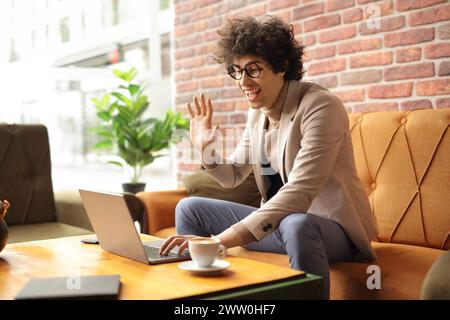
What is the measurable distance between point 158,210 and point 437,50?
1448 mm

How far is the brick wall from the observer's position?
2.52 metres

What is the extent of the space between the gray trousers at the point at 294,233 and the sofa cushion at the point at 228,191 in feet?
1.95

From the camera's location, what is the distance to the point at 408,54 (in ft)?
8.59

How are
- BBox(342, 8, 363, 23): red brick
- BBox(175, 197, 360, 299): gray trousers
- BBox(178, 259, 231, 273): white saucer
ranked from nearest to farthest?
BBox(178, 259, 231, 273): white saucer → BBox(175, 197, 360, 299): gray trousers → BBox(342, 8, 363, 23): red brick

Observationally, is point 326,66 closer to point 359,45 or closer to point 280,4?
point 359,45

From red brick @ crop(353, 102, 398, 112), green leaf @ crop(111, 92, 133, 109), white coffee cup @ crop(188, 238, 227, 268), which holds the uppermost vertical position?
green leaf @ crop(111, 92, 133, 109)

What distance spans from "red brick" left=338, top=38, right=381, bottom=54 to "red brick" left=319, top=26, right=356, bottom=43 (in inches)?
1.5

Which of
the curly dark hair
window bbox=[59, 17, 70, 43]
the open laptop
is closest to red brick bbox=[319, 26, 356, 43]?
the curly dark hair

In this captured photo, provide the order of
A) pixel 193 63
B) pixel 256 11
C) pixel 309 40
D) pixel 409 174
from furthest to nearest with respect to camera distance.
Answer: pixel 193 63, pixel 256 11, pixel 309 40, pixel 409 174

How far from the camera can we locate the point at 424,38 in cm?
255

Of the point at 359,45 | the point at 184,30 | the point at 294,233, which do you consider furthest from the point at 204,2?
the point at 294,233

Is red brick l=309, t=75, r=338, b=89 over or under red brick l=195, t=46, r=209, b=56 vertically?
under

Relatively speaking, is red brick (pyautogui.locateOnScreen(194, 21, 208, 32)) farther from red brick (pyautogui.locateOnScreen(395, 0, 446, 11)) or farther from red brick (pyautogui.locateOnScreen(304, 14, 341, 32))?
red brick (pyautogui.locateOnScreen(395, 0, 446, 11))
